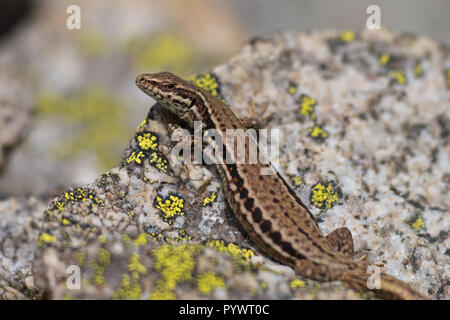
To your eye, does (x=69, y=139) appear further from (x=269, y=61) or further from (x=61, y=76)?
(x=269, y=61)

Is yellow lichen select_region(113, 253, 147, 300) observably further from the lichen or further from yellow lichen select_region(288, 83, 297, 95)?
yellow lichen select_region(288, 83, 297, 95)

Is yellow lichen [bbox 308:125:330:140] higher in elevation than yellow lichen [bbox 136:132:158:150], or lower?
higher

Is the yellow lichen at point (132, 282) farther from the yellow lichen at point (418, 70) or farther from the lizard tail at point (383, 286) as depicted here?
the yellow lichen at point (418, 70)

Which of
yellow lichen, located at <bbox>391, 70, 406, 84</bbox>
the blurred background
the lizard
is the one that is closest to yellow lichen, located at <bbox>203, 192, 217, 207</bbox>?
the lizard

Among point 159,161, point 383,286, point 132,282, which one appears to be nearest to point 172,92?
point 159,161

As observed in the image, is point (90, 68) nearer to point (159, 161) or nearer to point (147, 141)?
point (147, 141)

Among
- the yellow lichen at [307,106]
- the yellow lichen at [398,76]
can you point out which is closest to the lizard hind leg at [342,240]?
the yellow lichen at [307,106]
